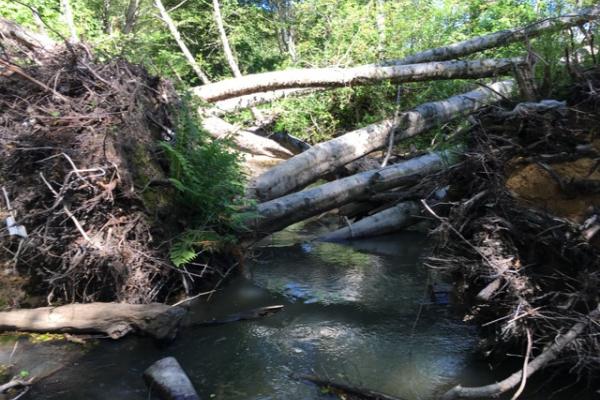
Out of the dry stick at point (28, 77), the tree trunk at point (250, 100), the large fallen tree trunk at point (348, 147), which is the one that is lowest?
the large fallen tree trunk at point (348, 147)

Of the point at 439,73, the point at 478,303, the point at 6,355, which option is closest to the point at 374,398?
the point at 478,303

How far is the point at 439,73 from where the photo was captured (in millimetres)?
8867

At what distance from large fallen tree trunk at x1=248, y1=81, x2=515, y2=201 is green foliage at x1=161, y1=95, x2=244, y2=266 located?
3.38 ft

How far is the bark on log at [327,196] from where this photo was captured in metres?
6.10

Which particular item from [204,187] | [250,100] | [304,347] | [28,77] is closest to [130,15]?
[250,100]

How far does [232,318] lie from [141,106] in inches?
99.8

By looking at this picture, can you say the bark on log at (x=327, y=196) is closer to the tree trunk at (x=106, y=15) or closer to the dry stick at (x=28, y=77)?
the dry stick at (x=28, y=77)

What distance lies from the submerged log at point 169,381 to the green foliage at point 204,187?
1523mm

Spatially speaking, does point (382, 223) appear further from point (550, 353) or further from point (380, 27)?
point (380, 27)

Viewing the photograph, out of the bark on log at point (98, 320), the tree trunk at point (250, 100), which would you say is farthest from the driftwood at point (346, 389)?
the tree trunk at point (250, 100)

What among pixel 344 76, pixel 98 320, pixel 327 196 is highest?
pixel 344 76

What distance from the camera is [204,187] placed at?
5219 mm

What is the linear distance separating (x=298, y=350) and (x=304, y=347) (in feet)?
0.26

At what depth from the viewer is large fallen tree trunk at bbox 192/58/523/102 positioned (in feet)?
26.3
